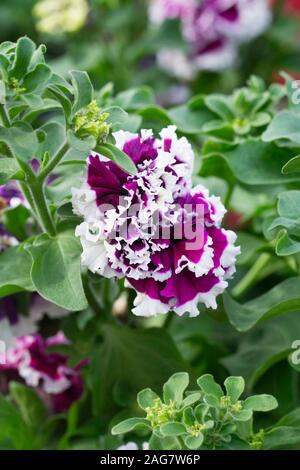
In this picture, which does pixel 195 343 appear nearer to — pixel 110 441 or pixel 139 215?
pixel 110 441

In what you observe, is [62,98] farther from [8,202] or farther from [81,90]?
[8,202]

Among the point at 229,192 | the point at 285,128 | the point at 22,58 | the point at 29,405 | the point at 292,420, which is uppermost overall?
the point at 22,58

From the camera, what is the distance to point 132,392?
3.07 feet

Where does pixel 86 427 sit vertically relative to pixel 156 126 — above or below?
below

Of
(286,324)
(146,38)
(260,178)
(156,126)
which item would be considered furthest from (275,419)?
(146,38)

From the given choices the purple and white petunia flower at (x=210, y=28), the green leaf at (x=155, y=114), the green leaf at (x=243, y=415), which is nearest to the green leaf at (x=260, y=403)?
the green leaf at (x=243, y=415)

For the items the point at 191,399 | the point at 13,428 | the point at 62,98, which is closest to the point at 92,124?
the point at 62,98

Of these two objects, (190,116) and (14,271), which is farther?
(190,116)

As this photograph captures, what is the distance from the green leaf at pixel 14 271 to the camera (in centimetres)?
80

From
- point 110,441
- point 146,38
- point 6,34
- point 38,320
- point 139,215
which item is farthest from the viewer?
point 6,34

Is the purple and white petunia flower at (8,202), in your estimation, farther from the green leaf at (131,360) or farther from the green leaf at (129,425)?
the green leaf at (129,425)

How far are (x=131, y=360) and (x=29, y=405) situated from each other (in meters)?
0.17

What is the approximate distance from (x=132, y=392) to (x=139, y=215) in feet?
0.93

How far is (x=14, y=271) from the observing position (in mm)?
831
